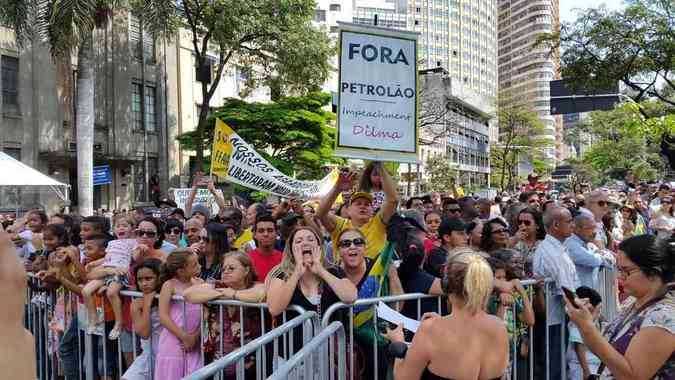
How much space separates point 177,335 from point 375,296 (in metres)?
1.39

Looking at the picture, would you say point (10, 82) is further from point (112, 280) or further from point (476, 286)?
point (476, 286)

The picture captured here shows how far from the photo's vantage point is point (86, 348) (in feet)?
16.5

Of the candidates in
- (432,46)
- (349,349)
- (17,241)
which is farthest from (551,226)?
(432,46)

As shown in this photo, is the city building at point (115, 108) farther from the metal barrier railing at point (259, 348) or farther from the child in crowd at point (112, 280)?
the metal barrier railing at point (259, 348)

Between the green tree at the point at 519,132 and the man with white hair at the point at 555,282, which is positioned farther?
the green tree at the point at 519,132

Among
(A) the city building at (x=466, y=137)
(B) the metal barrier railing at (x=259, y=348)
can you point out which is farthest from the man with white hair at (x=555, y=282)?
(A) the city building at (x=466, y=137)

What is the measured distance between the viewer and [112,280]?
492 centimetres

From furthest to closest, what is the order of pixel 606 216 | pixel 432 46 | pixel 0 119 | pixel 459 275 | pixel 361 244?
pixel 432 46
pixel 0 119
pixel 606 216
pixel 361 244
pixel 459 275

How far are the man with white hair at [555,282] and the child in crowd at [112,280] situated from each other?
3.30 meters

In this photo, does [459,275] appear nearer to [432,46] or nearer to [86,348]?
[86,348]

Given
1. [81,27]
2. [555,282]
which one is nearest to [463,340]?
[555,282]

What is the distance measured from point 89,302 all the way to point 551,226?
381 cm

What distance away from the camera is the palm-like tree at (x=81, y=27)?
16172 millimetres

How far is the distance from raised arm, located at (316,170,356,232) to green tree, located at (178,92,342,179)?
20852mm
